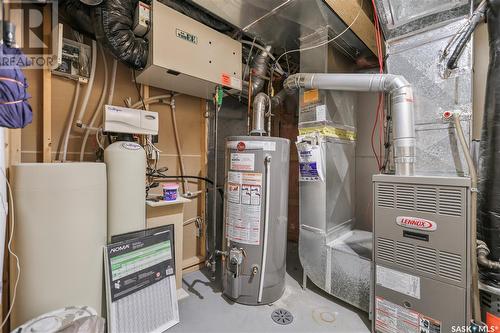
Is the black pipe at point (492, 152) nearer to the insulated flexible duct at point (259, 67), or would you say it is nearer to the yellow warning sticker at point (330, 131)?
the yellow warning sticker at point (330, 131)

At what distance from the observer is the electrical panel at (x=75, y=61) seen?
1.65m

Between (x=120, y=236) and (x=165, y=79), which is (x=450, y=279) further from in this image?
(x=165, y=79)

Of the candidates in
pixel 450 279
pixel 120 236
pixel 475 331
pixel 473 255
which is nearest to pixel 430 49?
pixel 473 255

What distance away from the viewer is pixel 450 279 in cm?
126

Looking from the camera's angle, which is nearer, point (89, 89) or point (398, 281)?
point (398, 281)

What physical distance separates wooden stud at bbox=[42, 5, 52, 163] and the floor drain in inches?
78.4

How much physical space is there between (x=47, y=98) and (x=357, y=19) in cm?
242

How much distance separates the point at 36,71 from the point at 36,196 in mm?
937

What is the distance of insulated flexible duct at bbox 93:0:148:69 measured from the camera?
4.95ft

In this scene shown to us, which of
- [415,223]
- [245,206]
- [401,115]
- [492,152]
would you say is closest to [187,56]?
[245,206]

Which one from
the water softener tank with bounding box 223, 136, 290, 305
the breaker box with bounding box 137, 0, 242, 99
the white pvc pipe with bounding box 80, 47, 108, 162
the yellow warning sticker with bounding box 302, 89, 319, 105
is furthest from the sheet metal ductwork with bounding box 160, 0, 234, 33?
the water softener tank with bounding box 223, 136, 290, 305

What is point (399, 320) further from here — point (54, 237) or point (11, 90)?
point (11, 90)

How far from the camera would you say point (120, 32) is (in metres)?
1.59

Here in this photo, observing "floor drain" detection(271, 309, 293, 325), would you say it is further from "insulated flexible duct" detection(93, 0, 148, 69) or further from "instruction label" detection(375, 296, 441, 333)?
"insulated flexible duct" detection(93, 0, 148, 69)
